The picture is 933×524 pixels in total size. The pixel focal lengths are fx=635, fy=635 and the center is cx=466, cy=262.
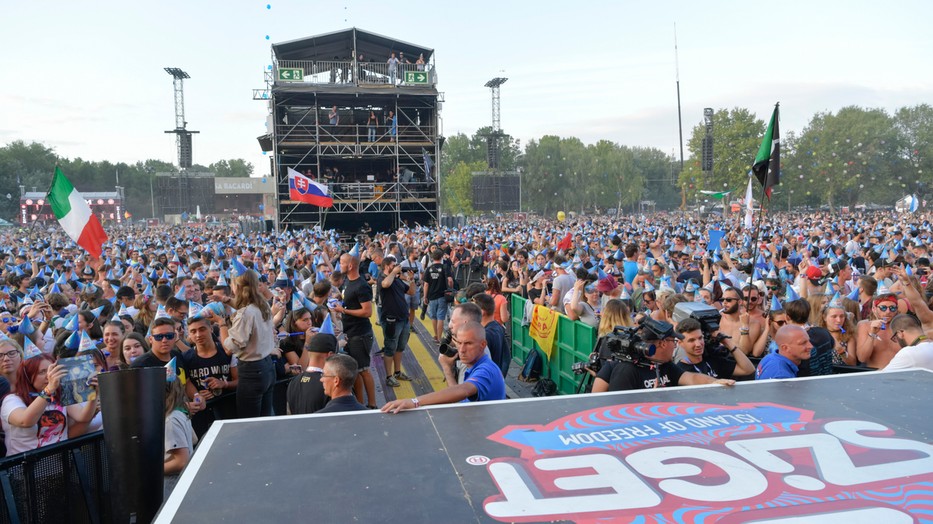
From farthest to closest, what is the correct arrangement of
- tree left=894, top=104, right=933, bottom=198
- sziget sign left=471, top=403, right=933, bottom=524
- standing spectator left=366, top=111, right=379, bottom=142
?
tree left=894, top=104, right=933, bottom=198
standing spectator left=366, top=111, right=379, bottom=142
sziget sign left=471, top=403, right=933, bottom=524

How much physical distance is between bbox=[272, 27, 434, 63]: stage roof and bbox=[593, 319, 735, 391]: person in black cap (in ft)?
103

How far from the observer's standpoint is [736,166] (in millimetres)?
67812

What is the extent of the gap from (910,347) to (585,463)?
3.31 meters

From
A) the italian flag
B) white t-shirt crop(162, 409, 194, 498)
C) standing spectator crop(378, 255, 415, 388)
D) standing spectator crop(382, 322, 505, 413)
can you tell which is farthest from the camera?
the italian flag

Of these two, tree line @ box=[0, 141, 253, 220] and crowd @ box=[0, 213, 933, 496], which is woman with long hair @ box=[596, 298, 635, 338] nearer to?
crowd @ box=[0, 213, 933, 496]

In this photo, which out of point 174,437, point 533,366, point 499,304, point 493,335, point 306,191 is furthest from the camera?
point 306,191

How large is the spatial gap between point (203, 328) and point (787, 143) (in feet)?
291

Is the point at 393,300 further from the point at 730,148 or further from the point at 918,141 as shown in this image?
the point at 918,141

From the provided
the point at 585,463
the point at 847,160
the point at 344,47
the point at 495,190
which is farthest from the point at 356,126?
the point at 847,160

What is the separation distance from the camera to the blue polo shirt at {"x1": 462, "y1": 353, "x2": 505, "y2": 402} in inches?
148

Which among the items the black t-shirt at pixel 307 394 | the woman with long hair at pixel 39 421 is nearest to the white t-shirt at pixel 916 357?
the black t-shirt at pixel 307 394

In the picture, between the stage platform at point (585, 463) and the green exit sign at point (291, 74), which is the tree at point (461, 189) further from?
the stage platform at point (585, 463)

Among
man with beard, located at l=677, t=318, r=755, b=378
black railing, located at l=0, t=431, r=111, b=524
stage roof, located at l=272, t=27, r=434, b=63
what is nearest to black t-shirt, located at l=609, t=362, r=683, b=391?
man with beard, located at l=677, t=318, r=755, b=378

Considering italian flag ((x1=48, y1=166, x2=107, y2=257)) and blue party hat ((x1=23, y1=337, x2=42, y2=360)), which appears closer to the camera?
blue party hat ((x1=23, y1=337, x2=42, y2=360))
